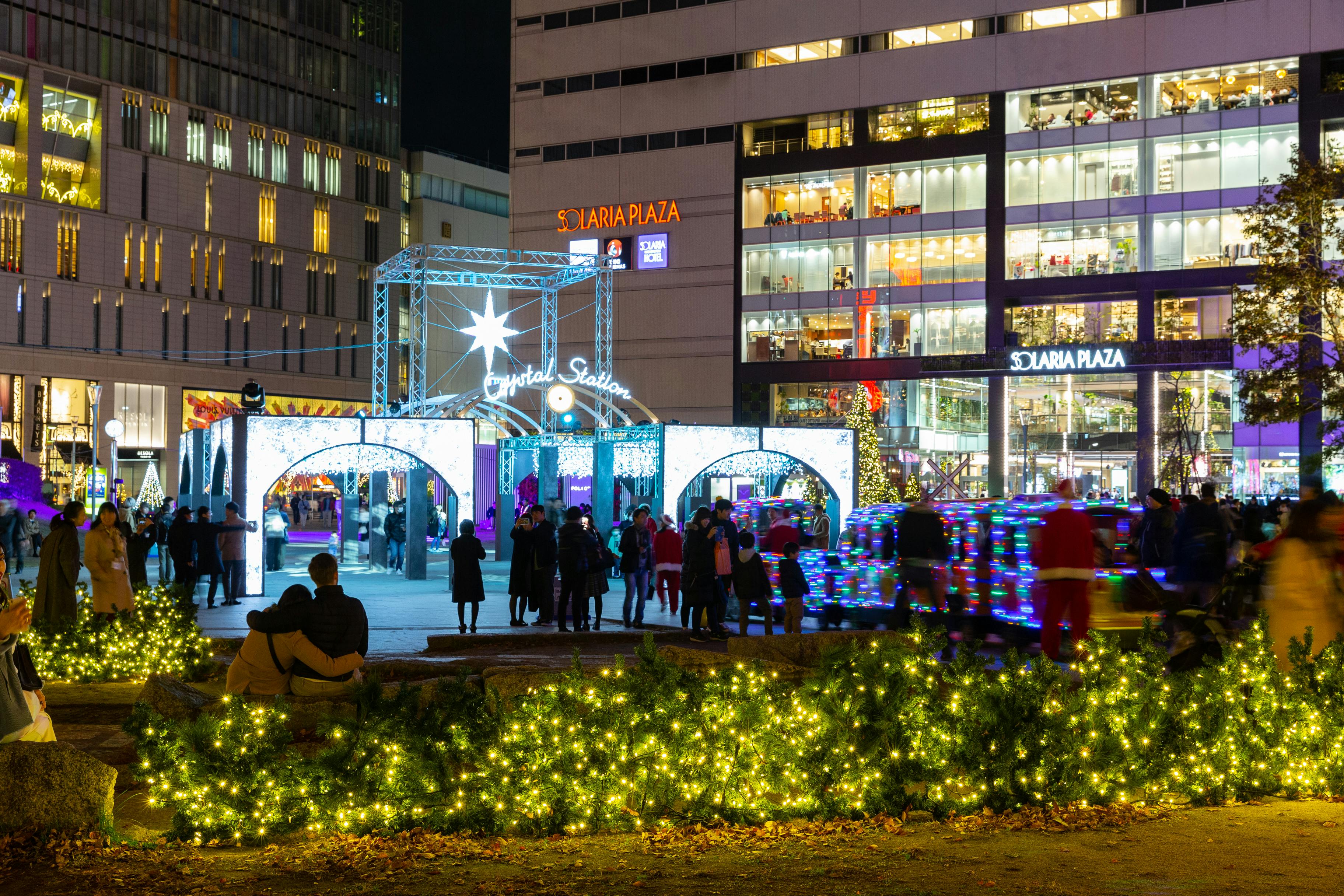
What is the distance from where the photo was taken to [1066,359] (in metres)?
44.7

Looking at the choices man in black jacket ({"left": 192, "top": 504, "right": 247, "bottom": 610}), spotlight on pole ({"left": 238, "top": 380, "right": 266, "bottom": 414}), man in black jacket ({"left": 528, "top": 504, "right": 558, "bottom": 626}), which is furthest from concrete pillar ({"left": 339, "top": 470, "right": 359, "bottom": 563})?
man in black jacket ({"left": 528, "top": 504, "right": 558, "bottom": 626})

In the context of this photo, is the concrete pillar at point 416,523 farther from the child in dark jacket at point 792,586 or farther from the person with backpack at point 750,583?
the child in dark jacket at point 792,586

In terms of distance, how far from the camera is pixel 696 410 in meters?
52.5

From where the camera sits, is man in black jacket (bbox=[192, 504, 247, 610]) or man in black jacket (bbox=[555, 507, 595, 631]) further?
man in black jacket (bbox=[192, 504, 247, 610])

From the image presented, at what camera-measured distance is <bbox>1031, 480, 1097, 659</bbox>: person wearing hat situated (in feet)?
35.8

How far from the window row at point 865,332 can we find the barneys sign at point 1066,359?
228 centimetres

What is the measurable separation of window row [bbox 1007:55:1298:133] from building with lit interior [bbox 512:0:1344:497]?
0.29 ft

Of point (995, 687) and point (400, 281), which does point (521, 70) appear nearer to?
point (400, 281)

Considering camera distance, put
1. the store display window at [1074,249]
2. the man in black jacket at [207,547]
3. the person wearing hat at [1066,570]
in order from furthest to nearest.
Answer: the store display window at [1074,249] < the man in black jacket at [207,547] < the person wearing hat at [1066,570]

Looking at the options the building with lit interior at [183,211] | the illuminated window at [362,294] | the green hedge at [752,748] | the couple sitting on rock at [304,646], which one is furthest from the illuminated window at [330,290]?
the green hedge at [752,748]

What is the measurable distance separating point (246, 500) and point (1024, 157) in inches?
1367

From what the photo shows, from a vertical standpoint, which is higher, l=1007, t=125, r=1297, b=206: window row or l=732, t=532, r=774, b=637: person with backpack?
l=1007, t=125, r=1297, b=206: window row

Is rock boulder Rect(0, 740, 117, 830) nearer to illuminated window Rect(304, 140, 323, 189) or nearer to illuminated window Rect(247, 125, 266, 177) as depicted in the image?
illuminated window Rect(247, 125, 266, 177)

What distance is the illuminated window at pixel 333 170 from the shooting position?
2837 inches
